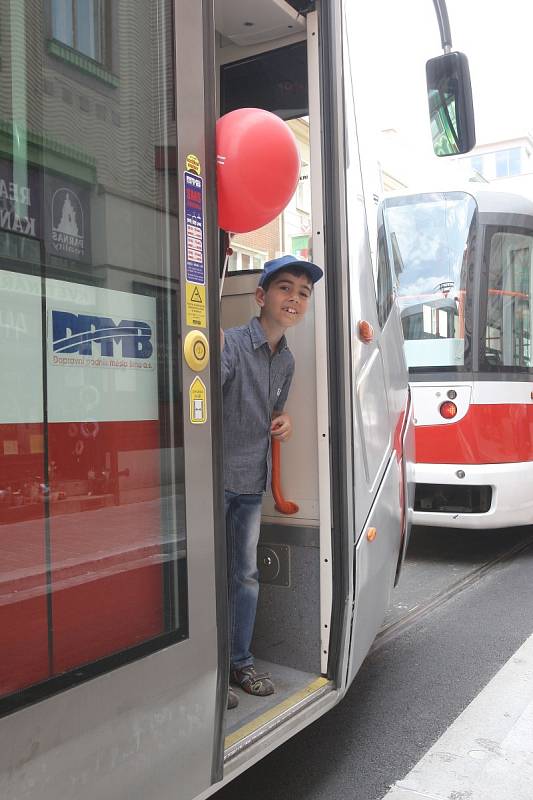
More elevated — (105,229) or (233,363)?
(105,229)

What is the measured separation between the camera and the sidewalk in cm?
272

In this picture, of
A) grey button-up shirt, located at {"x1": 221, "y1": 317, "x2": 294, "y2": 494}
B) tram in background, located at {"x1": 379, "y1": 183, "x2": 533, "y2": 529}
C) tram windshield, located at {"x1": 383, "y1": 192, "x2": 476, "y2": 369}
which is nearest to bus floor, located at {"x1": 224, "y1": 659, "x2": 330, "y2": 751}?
grey button-up shirt, located at {"x1": 221, "y1": 317, "x2": 294, "y2": 494}

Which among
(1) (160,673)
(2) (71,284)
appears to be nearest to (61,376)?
(2) (71,284)

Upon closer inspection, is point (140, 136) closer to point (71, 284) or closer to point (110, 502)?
point (71, 284)

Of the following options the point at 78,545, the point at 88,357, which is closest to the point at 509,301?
the point at 88,357

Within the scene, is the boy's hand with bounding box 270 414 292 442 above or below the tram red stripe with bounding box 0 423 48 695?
above

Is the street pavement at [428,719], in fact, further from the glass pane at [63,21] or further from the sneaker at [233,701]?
the glass pane at [63,21]

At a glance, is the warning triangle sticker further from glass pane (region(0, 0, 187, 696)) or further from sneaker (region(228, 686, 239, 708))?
sneaker (region(228, 686, 239, 708))

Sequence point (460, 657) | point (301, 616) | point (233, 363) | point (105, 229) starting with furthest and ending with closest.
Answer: point (460, 657)
point (301, 616)
point (233, 363)
point (105, 229)

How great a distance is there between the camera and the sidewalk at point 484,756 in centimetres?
272

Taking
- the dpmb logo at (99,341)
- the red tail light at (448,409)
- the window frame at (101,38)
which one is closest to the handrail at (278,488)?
the dpmb logo at (99,341)

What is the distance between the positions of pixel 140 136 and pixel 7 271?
0.55 m

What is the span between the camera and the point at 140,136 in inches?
71.6

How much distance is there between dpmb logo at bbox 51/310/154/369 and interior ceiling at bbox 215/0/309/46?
1576 mm
